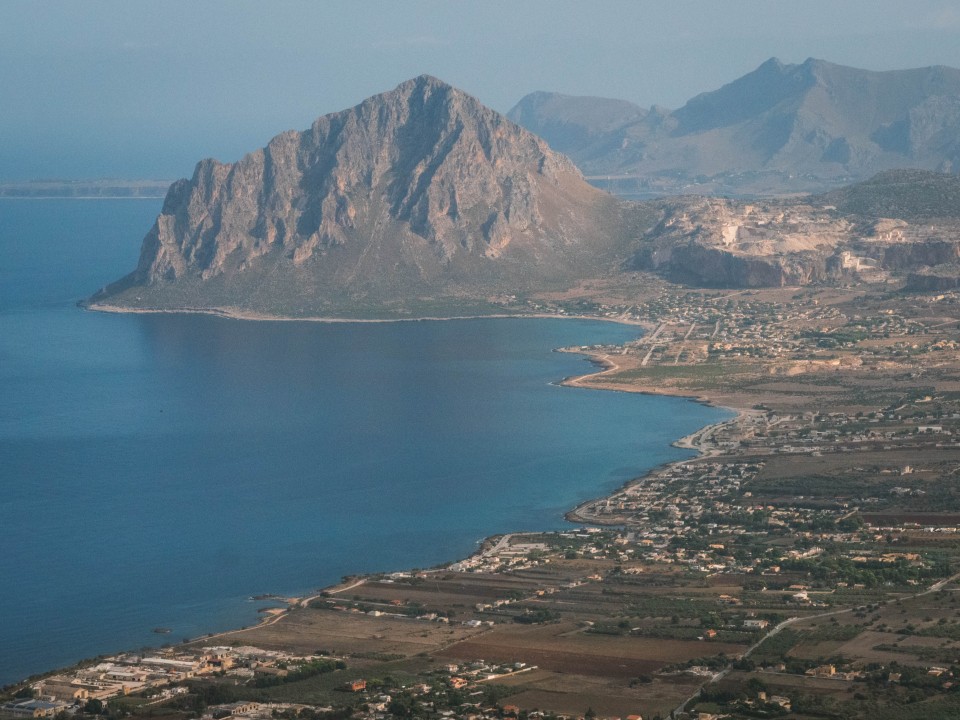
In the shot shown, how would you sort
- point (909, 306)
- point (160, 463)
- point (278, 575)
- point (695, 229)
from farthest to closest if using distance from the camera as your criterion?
point (695, 229) → point (909, 306) → point (160, 463) → point (278, 575)

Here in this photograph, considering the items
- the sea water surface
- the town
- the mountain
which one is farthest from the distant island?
the sea water surface

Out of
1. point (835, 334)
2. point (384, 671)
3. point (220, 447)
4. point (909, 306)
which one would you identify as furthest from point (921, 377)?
point (384, 671)

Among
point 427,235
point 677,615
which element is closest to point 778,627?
point 677,615

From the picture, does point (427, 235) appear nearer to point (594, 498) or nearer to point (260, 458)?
point (260, 458)

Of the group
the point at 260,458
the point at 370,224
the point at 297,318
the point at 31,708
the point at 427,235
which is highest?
the point at 370,224

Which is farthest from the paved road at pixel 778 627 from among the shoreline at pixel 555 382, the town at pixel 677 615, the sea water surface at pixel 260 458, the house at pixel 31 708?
the house at pixel 31 708

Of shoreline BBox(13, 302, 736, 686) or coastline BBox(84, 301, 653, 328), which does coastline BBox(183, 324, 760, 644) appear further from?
coastline BBox(84, 301, 653, 328)

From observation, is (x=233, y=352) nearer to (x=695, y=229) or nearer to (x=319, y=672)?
(x=695, y=229)
